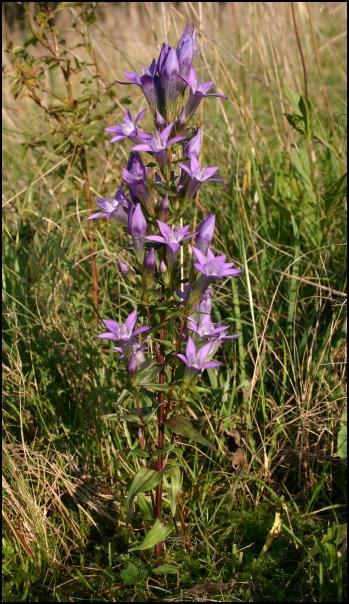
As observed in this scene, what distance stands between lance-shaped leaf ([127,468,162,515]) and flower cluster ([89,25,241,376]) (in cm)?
29

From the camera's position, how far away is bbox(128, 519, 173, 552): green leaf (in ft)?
6.11

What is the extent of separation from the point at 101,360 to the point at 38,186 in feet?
4.58

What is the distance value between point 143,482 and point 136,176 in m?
0.77

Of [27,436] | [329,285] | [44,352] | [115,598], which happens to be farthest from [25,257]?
[115,598]

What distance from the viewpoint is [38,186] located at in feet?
11.8

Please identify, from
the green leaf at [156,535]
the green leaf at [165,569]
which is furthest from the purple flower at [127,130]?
the green leaf at [165,569]

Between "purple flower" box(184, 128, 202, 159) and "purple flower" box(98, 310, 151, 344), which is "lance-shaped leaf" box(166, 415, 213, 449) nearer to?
"purple flower" box(98, 310, 151, 344)

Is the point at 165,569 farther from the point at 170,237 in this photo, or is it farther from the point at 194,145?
the point at 194,145

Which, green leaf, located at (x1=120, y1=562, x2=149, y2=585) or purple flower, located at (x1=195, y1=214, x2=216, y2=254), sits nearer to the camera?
purple flower, located at (x1=195, y1=214, x2=216, y2=254)

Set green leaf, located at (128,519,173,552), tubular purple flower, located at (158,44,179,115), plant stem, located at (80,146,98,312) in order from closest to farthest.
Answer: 1. tubular purple flower, located at (158,44,179,115)
2. green leaf, located at (128,519,173,552)
3. plant stem, located at (80,146,98,312)

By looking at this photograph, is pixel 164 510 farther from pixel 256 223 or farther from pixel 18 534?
pixel 256 223

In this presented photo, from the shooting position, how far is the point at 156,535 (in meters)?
1.88

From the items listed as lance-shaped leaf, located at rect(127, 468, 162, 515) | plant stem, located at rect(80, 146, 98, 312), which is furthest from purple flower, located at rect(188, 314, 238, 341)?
plant stem, located at rect(80, 146, 98, 312)

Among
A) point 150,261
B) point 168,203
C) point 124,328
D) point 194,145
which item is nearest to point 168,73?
point 194,145
